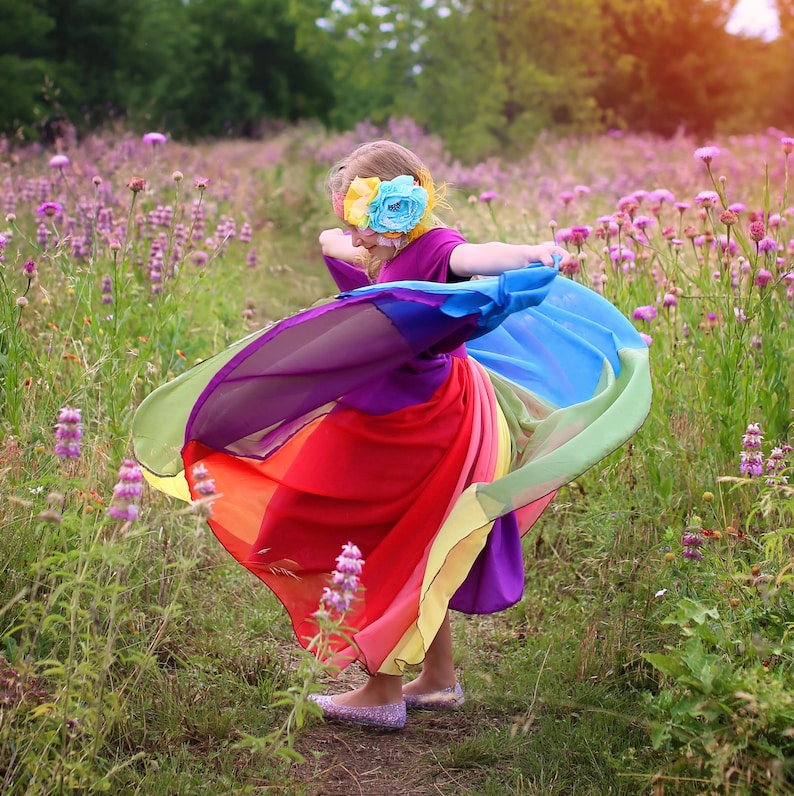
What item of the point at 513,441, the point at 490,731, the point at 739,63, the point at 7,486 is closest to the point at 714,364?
the point at 513,441

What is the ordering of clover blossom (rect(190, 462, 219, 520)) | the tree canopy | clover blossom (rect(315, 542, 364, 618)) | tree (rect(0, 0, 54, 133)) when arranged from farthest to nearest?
the tree canopy < tree (rect(0, 0, 54, 133)) < clover blossom (rect(315, 542, 364, 618)) < clover blossom (rect(190, 462, 219, 520))

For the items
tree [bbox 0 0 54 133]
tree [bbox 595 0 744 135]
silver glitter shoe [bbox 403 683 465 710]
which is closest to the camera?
silver glitter shoe [bbox 403 683 465 710]

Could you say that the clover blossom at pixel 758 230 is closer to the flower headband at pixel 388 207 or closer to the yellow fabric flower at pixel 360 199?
the flower headband at pixel 388 207

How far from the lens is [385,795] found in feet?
7.95

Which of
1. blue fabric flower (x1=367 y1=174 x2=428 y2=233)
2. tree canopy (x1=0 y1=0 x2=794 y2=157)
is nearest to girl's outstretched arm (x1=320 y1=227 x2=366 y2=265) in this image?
blue fabric flower (x1=367 y1=174 x2=428 y2=233)

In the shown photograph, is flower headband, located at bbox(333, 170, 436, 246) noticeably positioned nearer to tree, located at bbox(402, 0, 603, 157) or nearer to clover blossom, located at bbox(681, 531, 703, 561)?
clover blossom, located at bbox(681, 531, 703, 561)

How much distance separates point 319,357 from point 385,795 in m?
1.14

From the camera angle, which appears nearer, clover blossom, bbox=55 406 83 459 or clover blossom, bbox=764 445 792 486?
clover blossom, bbox=55 406 83 459

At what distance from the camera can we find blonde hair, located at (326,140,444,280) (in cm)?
265

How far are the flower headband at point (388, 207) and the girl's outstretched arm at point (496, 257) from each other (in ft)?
0.52

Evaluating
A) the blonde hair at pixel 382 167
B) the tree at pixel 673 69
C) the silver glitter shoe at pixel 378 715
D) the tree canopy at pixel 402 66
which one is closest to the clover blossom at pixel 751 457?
the blonde hair at pixel 382 167

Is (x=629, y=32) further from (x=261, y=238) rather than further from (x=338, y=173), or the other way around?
(x=338, y=173)

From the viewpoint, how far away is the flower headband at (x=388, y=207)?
8.20ft

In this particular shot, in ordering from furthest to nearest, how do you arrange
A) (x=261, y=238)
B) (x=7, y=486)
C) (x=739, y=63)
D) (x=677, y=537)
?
(x=739, y=63) < (x=261, y=238) < (x=677, y=537) < (x=7, y=486)
